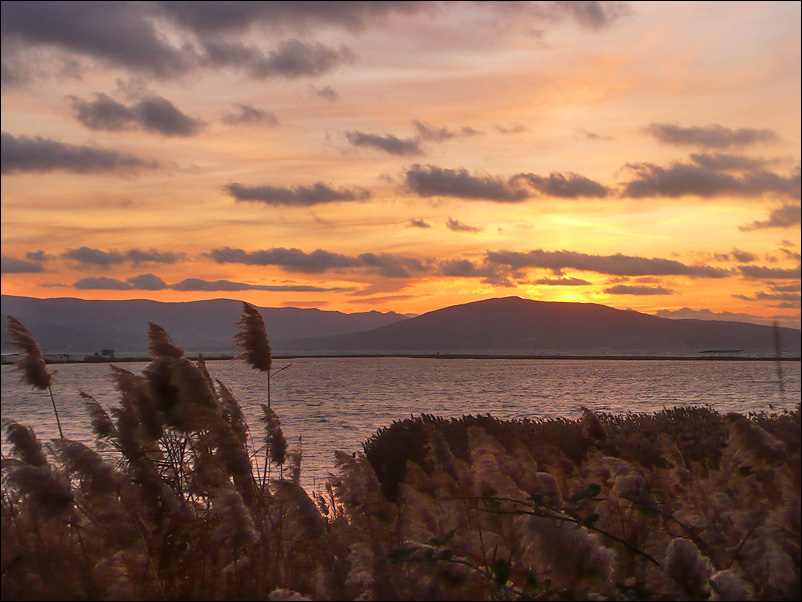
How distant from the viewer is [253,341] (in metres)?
8.71

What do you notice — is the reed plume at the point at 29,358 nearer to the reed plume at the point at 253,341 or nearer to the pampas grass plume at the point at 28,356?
the pampas grass plume at the point at 28,356

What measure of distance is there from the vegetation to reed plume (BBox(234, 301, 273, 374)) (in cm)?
3

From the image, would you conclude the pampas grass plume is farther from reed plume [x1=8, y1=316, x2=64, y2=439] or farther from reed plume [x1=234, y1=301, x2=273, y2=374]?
reed plume [x1=234, y1=301, x2=273, y2=374]

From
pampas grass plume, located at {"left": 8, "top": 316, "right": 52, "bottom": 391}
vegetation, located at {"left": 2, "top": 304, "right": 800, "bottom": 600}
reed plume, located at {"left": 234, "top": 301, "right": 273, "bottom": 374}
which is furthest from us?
pampas grass plume, located at {"left": 8, "top": 316, "right": 52, "bottom": 391}

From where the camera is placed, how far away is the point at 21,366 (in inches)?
393

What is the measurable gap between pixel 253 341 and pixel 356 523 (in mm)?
2537

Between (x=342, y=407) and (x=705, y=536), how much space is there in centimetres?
4411

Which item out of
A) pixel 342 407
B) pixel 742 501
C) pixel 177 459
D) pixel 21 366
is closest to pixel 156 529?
pixel 177 459

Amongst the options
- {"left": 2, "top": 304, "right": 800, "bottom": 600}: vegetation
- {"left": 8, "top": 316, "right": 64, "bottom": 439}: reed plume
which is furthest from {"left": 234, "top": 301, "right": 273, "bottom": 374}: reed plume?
{"left": 8, "top": 316, "right": 64, "bottom": 439}: reed plume

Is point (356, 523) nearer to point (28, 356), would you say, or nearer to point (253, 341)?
point (253, 341)

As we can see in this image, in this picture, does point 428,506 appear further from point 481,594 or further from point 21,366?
point 21,366

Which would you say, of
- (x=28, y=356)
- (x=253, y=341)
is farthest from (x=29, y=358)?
(x=253, y=341)

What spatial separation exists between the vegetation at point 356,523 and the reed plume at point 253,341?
26mm

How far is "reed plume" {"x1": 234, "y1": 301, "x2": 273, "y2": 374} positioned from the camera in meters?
8.70
